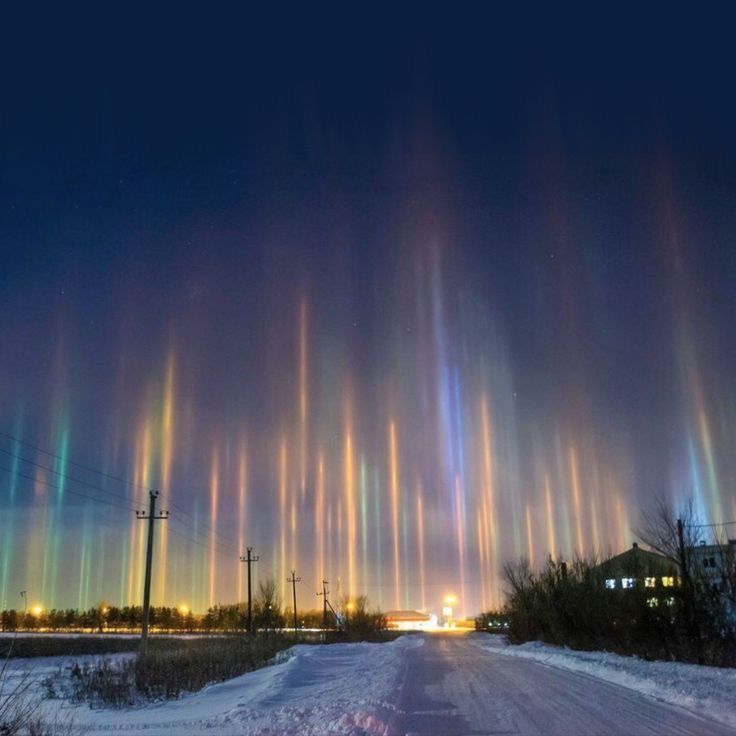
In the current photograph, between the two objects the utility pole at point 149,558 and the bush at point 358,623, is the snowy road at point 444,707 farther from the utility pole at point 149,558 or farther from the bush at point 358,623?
the bush at point 358,623

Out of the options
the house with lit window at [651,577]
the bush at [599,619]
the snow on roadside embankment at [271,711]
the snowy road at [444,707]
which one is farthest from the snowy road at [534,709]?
the house with lit window at [651,577]

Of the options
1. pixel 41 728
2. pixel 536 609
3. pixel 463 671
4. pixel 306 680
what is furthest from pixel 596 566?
pixel 41 728

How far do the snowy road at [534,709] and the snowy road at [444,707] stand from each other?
0.02 metres

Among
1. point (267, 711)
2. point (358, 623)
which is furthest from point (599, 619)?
point (358, 623)

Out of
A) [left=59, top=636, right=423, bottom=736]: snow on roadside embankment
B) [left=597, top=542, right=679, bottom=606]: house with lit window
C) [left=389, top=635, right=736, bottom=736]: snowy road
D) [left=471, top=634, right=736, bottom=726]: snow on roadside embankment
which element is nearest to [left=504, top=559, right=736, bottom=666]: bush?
[left=597, top=542, right=679, bottom=606]: house with lit window

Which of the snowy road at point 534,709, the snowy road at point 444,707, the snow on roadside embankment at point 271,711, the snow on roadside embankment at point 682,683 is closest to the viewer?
the snowy road at point 534,709

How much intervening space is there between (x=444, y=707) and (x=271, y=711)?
3541 mm

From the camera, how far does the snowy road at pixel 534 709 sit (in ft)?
40.9

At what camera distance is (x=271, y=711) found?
1498 cm

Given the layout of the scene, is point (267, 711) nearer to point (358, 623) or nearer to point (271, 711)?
point (271, 711)

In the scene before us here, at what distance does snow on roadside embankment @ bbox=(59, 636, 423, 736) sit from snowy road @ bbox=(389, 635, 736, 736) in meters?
0.65

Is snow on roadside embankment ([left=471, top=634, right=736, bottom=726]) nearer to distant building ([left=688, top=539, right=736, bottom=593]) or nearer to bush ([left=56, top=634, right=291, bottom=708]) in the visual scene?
distant building ([left=688, top=539, right=736, bottom=593])

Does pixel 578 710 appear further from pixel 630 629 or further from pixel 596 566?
pixel 596 566

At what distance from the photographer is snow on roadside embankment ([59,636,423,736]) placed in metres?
12.8
